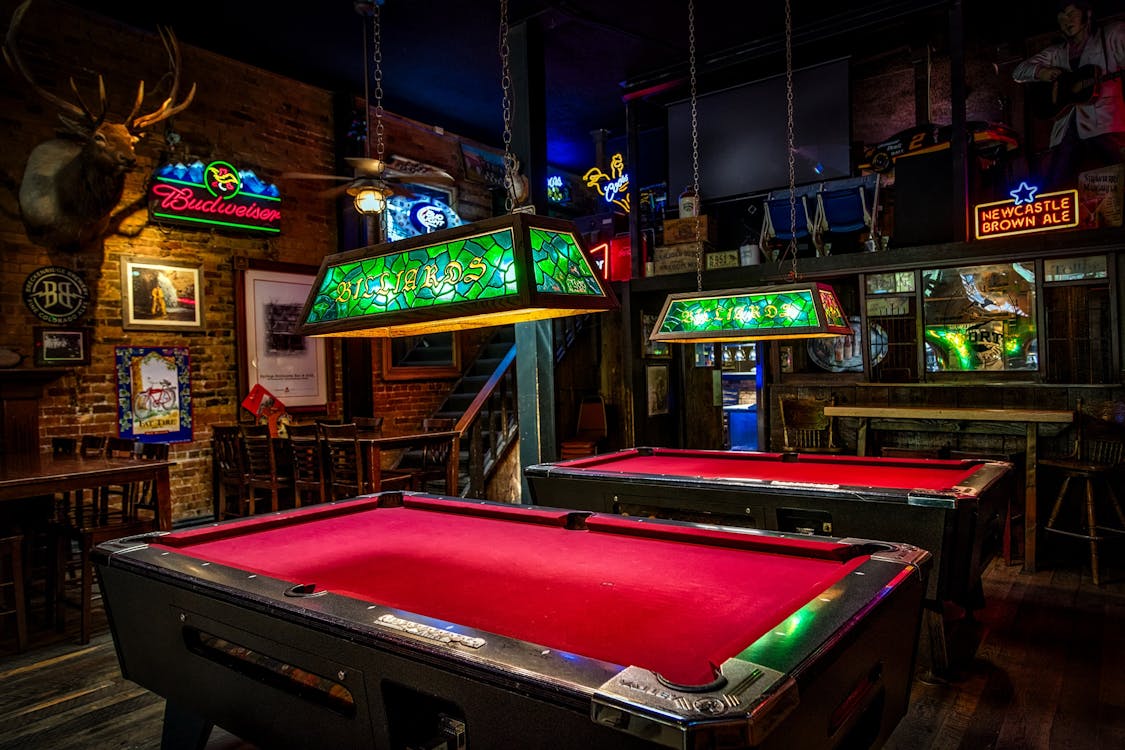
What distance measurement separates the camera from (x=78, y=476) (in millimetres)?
3684

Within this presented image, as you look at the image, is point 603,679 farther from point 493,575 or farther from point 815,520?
point 815,520

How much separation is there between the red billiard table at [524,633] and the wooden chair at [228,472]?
3.77 m

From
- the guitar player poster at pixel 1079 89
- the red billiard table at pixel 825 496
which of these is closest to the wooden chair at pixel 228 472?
the red billiard table at pixel 825 496

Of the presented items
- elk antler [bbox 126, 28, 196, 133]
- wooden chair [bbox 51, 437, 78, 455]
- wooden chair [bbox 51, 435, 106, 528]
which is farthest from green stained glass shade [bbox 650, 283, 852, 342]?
elk antler [bbox 126, 28, 196, 133]

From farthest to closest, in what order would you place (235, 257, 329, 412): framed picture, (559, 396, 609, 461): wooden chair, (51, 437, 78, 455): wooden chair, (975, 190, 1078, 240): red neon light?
(559, 396, 609, 461): wooden chair → (235, 257, 329, 412): framed picture → (975, 190, 1078, 240): red neon light → (51, 437, 78, 455): wooden chair

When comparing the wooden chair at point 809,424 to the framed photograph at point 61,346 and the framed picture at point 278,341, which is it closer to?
the framed picture at point 278,341

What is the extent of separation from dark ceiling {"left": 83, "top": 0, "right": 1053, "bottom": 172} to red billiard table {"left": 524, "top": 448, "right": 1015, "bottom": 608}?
4.24 meters


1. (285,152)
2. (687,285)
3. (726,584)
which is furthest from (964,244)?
(285,152)

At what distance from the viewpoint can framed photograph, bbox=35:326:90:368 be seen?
541 cm

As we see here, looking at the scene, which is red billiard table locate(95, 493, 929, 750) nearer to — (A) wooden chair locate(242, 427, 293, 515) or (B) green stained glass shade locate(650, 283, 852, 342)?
(B) green stained glass shade locate(650, 283, 852, 342)

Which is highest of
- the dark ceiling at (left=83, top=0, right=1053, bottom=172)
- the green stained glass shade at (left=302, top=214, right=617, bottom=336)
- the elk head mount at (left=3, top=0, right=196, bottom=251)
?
the dark ceiling at (left=83, top=0, right=1053, bottom=172)

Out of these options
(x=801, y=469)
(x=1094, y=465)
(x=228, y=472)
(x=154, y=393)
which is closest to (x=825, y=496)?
(x=801, y=469)

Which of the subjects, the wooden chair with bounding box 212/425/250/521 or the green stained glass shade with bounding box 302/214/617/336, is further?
the wooden chair with bounding box 212/425/250/521

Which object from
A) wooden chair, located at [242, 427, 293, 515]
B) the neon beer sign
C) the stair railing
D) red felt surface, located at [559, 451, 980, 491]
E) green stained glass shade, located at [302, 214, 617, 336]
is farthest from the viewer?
the neon beer sign
